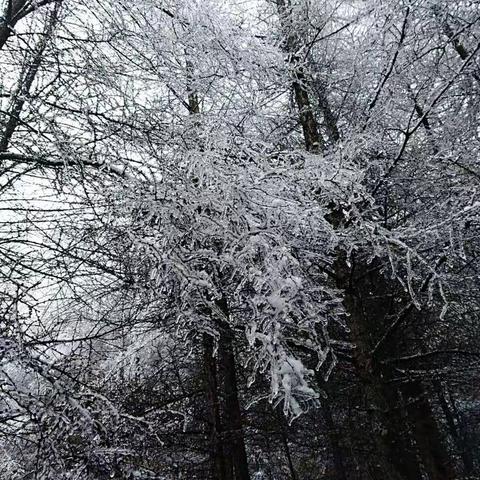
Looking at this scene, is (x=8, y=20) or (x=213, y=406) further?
(x=213, y=406)

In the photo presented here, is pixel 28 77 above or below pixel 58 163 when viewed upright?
above

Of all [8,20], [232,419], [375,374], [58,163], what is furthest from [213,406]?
[8,20]

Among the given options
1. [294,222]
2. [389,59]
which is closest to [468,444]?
[389,59]

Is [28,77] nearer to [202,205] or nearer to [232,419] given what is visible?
[202,205]

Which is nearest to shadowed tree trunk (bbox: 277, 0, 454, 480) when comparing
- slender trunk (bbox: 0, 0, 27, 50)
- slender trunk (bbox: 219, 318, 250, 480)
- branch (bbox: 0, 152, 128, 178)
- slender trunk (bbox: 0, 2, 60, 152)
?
slender trunk (bbox: 219, 318, 250, 480)

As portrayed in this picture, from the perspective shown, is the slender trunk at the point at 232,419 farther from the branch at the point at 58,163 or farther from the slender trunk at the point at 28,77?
the slender trunk at the point at 28,77

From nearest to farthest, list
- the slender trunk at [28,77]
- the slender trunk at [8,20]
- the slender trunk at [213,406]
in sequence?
the slender trunk at [28,77] < the slender trunk at [8,20] < the slender trunk at [213,406]

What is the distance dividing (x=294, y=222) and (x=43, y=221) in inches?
83.7

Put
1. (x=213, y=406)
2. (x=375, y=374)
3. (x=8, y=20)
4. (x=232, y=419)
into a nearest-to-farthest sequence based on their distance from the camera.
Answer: (x=8, y=20) → (x=375, y=374) → (x=213, y=406) → (x=232, y=419)

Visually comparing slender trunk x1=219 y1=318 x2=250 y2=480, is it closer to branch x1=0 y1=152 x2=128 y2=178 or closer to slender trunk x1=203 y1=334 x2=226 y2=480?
slender trunk x1=203 y1=334 x2=226 y2=480

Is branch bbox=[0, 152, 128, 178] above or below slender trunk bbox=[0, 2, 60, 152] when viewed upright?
below

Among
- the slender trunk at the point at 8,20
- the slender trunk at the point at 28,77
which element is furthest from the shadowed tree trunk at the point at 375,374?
the slender trunk at the point at 8,20

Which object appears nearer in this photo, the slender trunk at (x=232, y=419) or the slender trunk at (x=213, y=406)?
the slender trunk at (x=213, y=406)

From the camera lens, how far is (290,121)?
6934 mm
